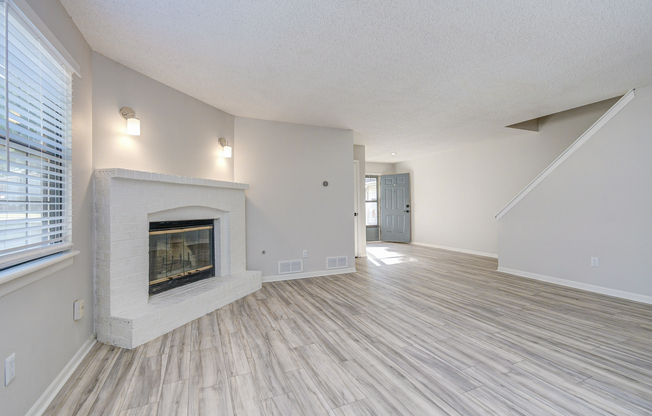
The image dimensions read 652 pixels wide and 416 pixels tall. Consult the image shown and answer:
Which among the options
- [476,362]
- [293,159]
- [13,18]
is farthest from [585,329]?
[13,18]

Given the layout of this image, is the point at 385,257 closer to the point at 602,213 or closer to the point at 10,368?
the point at 602,213

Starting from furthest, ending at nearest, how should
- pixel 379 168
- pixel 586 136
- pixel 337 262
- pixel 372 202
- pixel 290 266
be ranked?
pixel 372 202
pixel 379 168
pixel 337 262
pixel 290 266
pixel 586 136

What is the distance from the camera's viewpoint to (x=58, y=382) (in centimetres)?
177

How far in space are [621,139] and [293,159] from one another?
13.5 ft

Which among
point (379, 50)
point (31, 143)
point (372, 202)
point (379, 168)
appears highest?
point (379, 50)

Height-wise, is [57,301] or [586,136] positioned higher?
[586,136]

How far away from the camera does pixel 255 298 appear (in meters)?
3.58

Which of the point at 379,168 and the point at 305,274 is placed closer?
the point at 305,274

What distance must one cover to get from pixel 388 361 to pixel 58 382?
2072 millimetres

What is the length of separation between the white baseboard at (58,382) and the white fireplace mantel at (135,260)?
7.7 inches

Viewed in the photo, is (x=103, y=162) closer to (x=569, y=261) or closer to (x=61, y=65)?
(x=61, y=65)

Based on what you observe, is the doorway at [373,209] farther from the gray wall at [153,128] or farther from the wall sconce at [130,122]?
the wall sconce at [130,122]

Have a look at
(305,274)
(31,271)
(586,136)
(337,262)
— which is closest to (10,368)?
(31,271)

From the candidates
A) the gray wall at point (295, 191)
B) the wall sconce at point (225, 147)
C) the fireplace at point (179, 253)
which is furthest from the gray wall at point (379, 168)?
the fireplace at point (179, 253)
